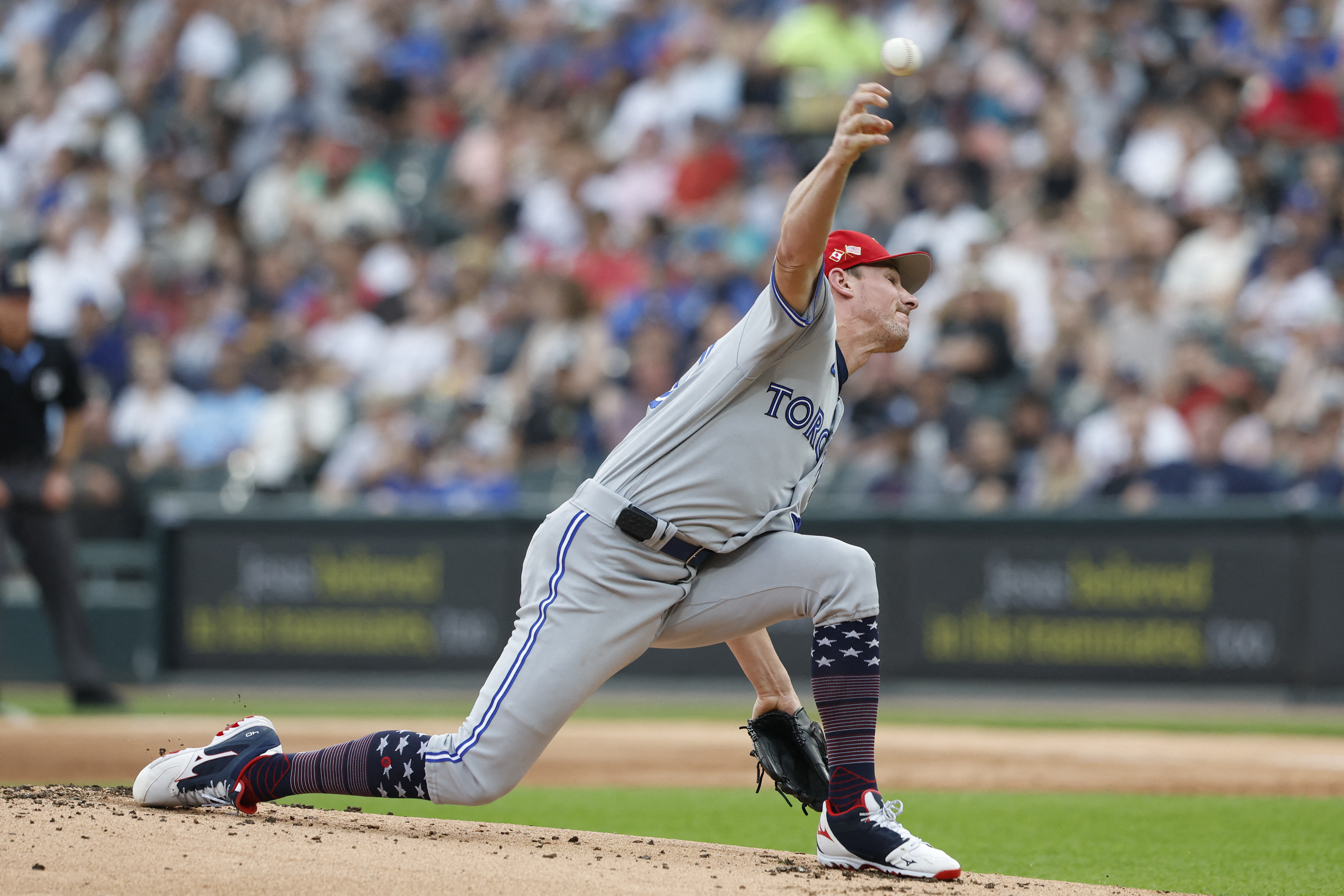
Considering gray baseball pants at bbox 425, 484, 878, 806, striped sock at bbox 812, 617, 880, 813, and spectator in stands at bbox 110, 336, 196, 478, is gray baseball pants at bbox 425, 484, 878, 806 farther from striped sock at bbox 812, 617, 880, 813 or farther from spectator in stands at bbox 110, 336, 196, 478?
spectator in stands at bbox 110, 336, 196, 478

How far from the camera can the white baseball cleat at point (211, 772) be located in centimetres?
438

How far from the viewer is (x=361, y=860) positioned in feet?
12.6

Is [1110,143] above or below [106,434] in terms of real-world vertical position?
above

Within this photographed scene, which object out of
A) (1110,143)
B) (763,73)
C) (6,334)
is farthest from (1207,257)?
(6,334)

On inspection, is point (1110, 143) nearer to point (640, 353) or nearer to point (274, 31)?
point (640, 353)

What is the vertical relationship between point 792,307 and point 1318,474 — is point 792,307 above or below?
below

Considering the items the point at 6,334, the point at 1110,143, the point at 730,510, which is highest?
the point at 1110,143

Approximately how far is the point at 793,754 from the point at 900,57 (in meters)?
1.90

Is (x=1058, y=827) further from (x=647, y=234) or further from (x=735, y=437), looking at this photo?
(x=647, y=234)

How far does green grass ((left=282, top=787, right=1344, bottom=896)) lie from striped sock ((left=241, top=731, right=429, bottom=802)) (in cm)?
102

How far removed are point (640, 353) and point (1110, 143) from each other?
4.12m

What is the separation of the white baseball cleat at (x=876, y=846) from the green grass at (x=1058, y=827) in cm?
62

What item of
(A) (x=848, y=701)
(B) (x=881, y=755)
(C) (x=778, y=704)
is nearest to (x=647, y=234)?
(B) (x=881, y=755)

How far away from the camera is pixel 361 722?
8922 millimetres
